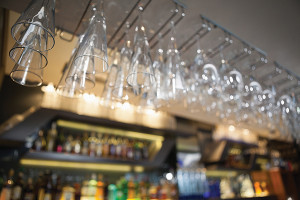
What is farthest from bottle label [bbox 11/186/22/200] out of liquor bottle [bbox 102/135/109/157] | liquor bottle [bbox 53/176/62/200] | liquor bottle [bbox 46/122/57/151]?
liquor bottle [bbox 102/135/109/157]

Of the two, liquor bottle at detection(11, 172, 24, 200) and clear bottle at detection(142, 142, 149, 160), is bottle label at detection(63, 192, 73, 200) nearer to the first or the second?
liquor bottle at detection(11, 172, 24, 200)

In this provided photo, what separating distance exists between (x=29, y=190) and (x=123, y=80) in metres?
1.49

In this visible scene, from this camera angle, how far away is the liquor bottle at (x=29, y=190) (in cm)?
161

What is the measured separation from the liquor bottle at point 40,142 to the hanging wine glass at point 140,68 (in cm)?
146

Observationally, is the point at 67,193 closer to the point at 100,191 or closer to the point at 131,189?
the point at 100,191

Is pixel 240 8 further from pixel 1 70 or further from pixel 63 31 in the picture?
pixel 1 70

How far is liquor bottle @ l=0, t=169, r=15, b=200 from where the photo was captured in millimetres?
1514

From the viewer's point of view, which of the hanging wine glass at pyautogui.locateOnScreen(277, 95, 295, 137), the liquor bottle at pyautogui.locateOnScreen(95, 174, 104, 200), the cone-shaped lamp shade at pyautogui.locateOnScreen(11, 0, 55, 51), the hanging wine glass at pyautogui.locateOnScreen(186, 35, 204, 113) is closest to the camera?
the cone-shaped lamp shade at pyautogui.locateOnScreen(11, 0, 55, 51)

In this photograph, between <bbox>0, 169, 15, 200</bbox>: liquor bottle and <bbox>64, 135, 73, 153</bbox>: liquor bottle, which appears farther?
<bbox>64, 135, 73, 153</bbox>: liquor bottle

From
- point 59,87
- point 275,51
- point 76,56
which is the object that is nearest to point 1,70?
point 59,87

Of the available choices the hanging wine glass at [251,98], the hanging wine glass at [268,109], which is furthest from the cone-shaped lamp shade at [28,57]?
the hanging wine glass at [268,109]

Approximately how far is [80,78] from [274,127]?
64.3 inches

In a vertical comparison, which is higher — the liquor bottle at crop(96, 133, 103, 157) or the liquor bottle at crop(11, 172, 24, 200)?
the liquor bottle at crop(96, 133, 103, 157)

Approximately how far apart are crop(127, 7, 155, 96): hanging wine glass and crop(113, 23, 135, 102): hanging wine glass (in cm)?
4
